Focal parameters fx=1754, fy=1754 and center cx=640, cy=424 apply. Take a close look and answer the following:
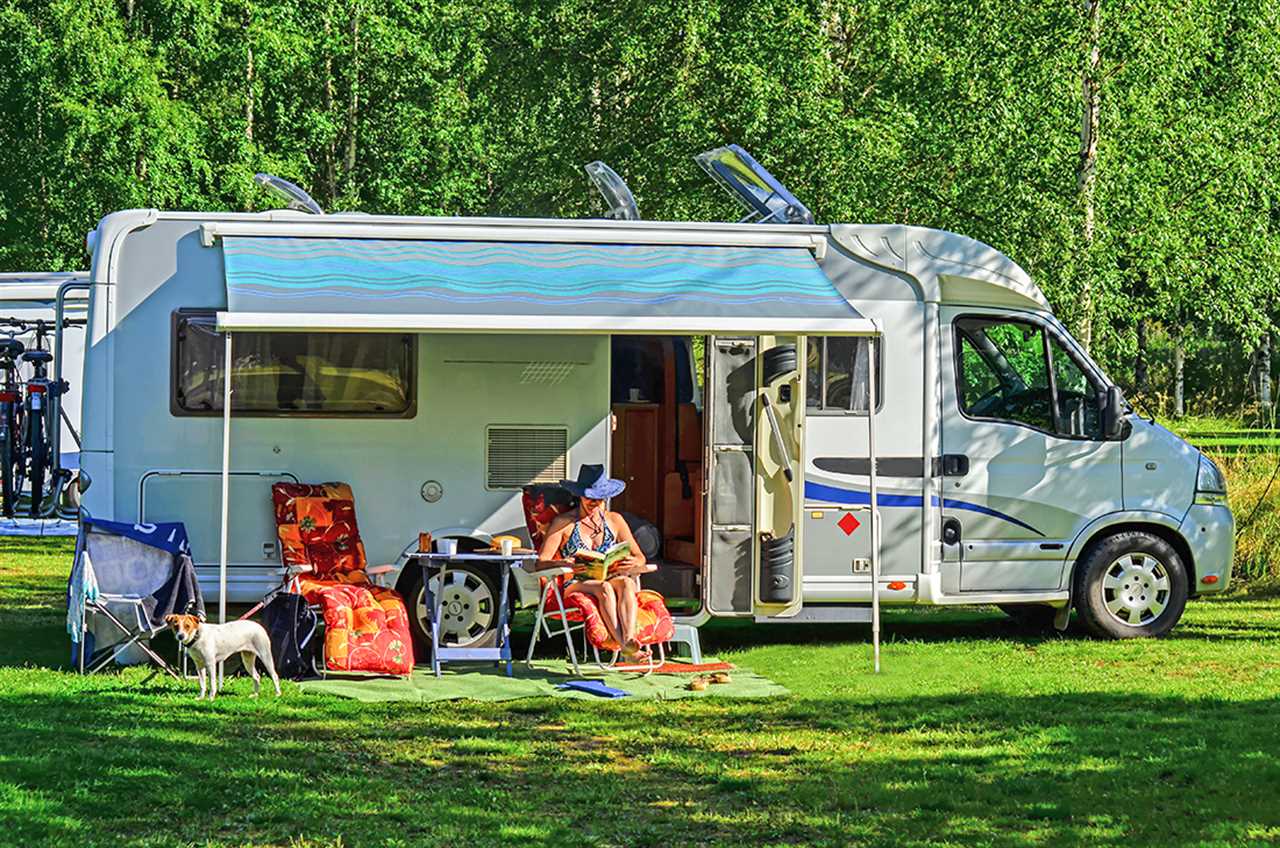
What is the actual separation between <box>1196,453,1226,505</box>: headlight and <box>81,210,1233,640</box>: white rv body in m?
0.05

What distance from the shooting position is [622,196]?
441 inches

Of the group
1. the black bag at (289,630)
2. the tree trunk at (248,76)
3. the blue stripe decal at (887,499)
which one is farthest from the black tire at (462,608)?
the tree trunk at (248,76)

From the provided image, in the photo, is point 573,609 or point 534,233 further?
point 534,233

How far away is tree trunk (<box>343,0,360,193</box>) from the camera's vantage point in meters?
27.5

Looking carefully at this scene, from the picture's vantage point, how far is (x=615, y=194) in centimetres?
1124

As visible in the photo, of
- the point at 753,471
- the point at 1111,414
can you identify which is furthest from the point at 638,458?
the point at 1111,414

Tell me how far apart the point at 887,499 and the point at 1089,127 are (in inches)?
325

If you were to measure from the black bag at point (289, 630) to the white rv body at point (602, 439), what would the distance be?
0.47m

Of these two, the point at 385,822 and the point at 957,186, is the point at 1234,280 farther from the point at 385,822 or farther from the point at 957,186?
the point at 385,822

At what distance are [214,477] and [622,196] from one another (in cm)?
324

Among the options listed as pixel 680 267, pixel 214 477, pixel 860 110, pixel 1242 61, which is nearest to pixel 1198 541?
pixel 680 267

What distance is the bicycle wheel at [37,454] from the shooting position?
1321cm

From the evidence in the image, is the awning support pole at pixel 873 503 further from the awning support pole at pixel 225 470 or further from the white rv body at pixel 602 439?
the awning support pole at pixel 225 470

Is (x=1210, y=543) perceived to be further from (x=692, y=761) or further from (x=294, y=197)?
(x=294, y=197)
